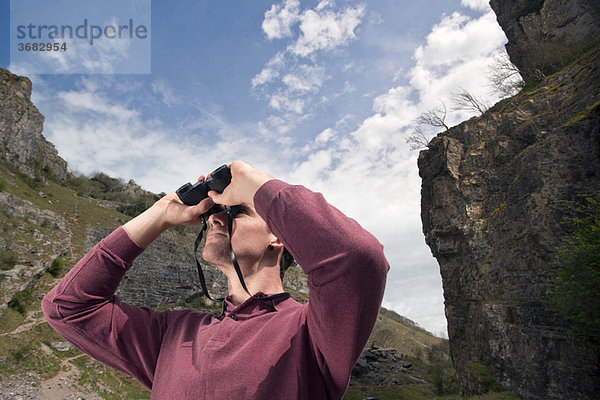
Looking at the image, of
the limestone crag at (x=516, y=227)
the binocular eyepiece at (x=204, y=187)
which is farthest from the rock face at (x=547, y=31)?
the binocular eyepiece at (x=204, y=187)

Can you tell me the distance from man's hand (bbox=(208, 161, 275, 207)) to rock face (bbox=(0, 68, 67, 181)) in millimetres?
63313

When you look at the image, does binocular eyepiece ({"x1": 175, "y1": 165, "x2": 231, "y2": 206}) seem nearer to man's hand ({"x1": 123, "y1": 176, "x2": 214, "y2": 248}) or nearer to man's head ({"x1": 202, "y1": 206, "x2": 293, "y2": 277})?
man's hand ({"x1": 123, "y1": 176, "x2": 214, "y2": 248})

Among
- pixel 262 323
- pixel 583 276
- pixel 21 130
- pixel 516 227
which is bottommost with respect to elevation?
pixel 583 276

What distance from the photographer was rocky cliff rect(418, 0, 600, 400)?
11.5m

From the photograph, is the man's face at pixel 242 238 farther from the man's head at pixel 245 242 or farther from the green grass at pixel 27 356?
the green grass at pixel 27 356

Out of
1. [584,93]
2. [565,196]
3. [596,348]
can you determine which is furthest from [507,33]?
[596,348]

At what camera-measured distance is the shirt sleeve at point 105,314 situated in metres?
1.77

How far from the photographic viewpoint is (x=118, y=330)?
1841 millimetres

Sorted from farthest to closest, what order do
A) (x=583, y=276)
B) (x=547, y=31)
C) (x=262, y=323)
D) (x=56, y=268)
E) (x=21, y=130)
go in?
1. (x=21, y=130)
2. (x=56, y=268)
3. (x=547, y=31)
4. (x=583, y=276)
5. (x=262, y=323)

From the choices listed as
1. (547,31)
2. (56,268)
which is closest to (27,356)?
(56,268)

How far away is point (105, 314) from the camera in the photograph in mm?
1823

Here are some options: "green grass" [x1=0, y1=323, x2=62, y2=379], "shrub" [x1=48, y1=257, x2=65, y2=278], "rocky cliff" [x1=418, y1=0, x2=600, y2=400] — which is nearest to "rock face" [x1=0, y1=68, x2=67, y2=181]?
"shrub" [x1=48, y1=257, x2=65, y2=278]

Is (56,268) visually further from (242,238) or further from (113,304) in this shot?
(242,238)

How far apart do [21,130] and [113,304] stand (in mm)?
69120
